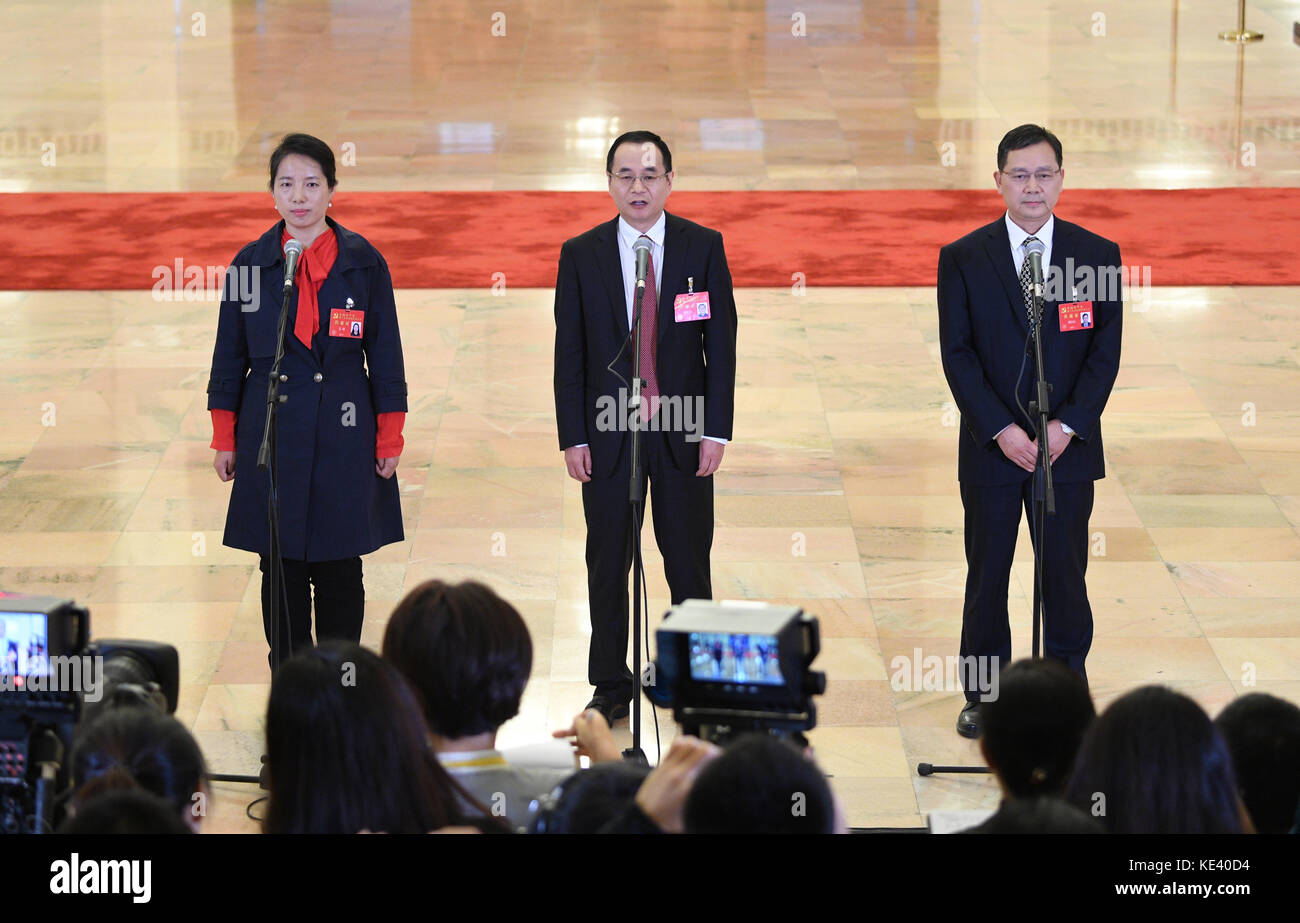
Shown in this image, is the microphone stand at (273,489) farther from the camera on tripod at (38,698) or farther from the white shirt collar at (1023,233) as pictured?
the white shirt collar at (1023,233)

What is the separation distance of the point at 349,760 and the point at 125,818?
430 mm

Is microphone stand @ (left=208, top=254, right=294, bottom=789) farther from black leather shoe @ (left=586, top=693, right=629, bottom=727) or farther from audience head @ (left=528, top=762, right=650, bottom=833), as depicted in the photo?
audience head @ (left=528, top=762, right=650, bottom=833)

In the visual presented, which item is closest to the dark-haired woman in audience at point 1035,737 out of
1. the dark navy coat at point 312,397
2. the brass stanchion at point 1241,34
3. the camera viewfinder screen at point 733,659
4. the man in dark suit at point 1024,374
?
the camera viewfinder screen at point 733,659

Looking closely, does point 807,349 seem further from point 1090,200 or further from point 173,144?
point 173,144

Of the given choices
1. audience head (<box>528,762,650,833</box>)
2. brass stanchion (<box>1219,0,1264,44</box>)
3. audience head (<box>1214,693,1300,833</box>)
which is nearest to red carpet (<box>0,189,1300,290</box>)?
brass stanchion (<box>1219,0,1264,44</box>)

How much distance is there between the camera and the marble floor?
568 centimetres

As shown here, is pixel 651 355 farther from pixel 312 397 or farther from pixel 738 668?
pixel 738 668

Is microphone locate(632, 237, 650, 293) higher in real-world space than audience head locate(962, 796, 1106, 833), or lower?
higher

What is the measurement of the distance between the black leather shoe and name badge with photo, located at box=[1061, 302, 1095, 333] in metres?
1.68

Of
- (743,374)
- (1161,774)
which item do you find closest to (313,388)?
(1161,774)

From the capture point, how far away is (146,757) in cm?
276

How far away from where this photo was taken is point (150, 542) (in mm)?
6422

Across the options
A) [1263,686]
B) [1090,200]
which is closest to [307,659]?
[1263,686]

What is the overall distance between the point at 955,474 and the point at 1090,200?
4.15 m
